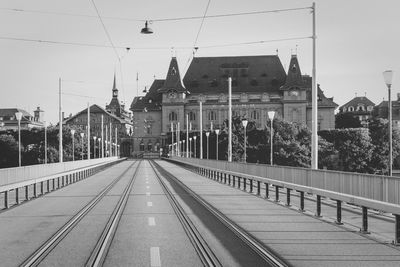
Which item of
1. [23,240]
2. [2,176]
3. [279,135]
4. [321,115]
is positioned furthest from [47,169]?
[321,115]

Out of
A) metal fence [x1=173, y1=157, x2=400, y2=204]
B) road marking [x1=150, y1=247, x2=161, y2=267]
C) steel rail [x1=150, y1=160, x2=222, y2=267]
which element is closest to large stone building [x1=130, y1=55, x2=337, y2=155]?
metal fence [x1=173, y1=157, x2=400, y2=204]

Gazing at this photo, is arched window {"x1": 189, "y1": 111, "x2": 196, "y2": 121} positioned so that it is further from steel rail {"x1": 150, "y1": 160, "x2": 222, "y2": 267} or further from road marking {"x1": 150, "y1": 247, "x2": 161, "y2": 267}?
road marking {"x1": 150, "y1": 247, "x2": 161, "y2": 267}

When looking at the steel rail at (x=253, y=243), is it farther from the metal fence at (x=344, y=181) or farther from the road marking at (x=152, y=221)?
the metal fence at (x=344, y=181)

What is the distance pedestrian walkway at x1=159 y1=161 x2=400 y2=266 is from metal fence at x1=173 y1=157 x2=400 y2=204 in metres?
1.04

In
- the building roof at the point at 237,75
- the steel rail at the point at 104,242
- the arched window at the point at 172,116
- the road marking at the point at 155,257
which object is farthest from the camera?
the building roof at the point at 237,75

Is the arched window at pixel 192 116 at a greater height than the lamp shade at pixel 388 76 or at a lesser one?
greater

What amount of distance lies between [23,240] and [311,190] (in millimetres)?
9502

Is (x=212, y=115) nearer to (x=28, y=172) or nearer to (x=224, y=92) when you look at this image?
(x=224, y=92)

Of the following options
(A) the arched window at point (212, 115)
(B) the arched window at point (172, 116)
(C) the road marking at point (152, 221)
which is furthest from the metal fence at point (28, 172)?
(A) the arched window at point (212, 115)

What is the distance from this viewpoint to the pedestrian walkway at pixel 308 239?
1065cm

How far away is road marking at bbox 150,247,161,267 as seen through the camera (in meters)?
9.87

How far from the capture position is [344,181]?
1720 centimetres

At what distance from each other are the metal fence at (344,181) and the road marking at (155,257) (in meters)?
5.51

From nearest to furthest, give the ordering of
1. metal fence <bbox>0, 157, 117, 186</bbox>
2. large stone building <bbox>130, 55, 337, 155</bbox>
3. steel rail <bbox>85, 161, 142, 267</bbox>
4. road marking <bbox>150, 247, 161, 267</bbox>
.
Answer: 1. road marking <bbox>150, 247, 161, 267</bbox>
2. steel rail <bbox>85, 161, 142, 267</bbox>
3. metal fence <bbox>0, 157, 117, 186</bbox>
4. large stone building <bbox>130, 55, 337, 155</bbox>
